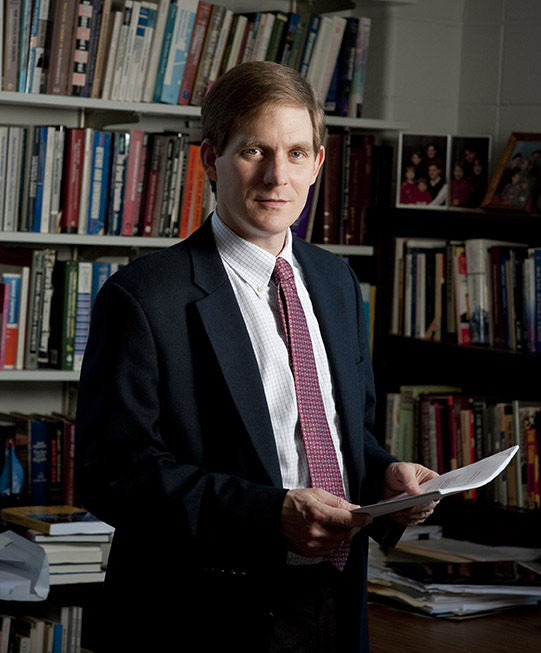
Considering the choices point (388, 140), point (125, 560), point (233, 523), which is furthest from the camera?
point (388, 140)

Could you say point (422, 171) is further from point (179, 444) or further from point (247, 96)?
point (179, 444)

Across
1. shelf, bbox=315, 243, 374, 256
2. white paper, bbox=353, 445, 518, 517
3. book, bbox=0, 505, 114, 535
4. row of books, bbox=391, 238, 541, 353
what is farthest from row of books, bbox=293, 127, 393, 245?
white paper, bbox=353, 445, 518, 517

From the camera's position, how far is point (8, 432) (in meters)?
2.71

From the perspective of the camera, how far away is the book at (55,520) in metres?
2.46

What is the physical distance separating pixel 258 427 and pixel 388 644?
0.84 metres

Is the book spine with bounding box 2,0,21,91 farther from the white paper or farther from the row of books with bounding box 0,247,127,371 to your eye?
the white paper

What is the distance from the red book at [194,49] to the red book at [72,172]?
1.03 ft

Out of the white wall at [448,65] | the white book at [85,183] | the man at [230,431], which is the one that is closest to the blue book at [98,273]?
the white book at [85,183]

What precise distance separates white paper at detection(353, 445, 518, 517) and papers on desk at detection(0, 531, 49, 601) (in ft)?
3.97

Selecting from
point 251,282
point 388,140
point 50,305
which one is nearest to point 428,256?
point 388,140

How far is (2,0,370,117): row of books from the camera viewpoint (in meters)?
2.63

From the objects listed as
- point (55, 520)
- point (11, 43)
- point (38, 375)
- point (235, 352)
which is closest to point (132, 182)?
point (11, 43)

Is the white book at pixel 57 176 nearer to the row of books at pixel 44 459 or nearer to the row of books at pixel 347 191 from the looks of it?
the row of books at pixel 44 459

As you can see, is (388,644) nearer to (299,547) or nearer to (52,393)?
(299,547)
